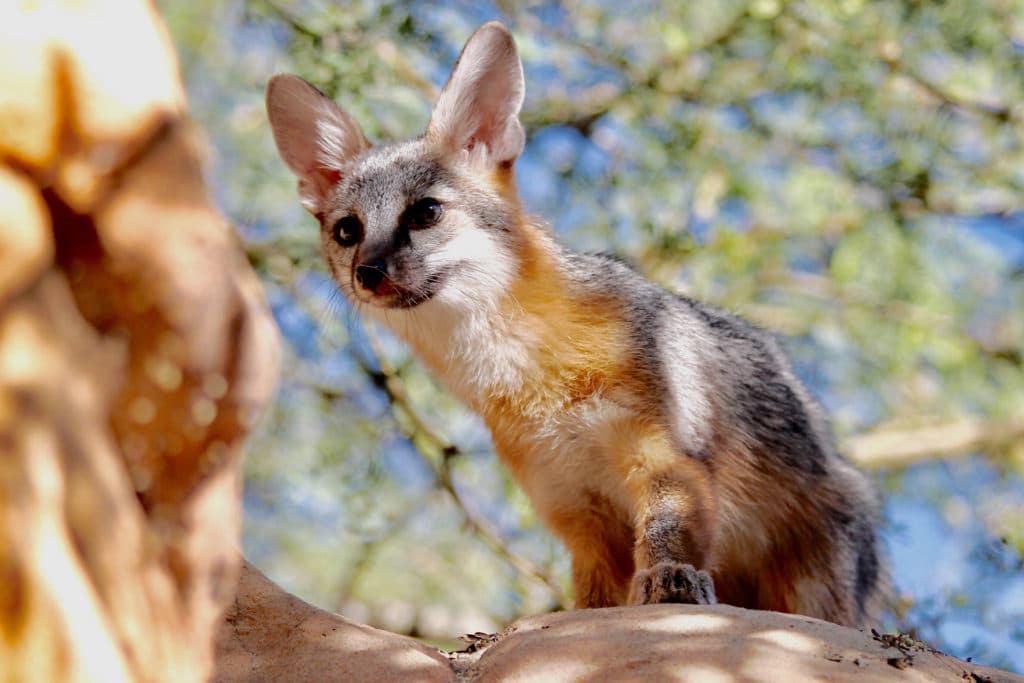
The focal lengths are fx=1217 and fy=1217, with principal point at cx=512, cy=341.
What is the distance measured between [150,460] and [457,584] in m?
6.45

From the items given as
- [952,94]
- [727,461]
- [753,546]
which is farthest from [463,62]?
[952,94]

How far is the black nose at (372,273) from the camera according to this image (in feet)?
17.3

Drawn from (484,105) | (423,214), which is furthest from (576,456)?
(484,105)

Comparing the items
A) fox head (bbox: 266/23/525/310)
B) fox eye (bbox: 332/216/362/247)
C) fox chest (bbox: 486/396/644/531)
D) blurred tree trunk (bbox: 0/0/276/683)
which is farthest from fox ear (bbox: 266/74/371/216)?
blurred tree trunk (bbox: 0/0/276/683)

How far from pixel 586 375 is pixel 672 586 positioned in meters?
1.02

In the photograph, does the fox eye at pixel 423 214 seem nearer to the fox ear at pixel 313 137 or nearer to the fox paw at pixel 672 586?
the fox ear at pixel 313 137

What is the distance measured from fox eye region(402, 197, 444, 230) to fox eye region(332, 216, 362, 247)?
0.29m

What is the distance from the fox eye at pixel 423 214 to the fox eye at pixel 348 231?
290 millimetres

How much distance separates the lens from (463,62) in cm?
570

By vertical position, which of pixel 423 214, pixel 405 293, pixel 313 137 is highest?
pixel 313 137

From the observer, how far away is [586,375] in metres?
5.18

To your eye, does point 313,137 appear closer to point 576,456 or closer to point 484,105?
point 484,105

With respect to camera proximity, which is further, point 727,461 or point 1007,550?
point 1007,550

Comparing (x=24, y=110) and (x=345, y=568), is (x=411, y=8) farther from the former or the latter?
(x=24, y=110)
